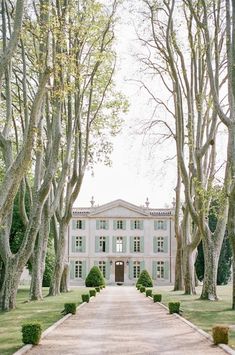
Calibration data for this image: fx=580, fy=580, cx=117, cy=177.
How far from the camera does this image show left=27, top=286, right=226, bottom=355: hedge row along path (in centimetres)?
1045

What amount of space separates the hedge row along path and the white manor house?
159 feet

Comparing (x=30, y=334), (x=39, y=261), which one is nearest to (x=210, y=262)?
(x=39, y=261)

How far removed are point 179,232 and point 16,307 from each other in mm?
17523

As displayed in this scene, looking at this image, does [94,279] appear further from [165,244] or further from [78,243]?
[165,244]

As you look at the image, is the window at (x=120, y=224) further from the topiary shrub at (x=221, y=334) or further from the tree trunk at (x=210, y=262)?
the topiary shrub at (x=221, y=334)

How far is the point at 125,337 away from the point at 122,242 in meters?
54.1

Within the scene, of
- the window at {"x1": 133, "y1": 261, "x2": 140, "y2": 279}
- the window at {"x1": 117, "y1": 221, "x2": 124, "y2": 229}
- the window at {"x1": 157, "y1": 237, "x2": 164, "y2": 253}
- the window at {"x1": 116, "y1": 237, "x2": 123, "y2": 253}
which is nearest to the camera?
the window at {"x1": 133, "y1": 261, "x2": 140, "y2": 279}

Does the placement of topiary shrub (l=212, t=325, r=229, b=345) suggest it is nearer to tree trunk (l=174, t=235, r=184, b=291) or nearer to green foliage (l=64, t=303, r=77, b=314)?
green foliage (l=64, t=303, r=77, b=314)

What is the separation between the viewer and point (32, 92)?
24.8 m

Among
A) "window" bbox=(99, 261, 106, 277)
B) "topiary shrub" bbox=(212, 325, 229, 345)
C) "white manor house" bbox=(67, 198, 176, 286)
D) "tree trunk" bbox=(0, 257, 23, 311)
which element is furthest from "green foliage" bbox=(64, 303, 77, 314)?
"window" bbox=(99, 261, 106, 277)

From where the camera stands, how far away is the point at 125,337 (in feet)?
40.5

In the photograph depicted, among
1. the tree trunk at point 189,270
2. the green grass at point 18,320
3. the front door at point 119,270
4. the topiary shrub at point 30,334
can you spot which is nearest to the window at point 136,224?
the front door at point 119,270

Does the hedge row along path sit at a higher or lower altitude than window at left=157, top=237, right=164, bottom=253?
lower

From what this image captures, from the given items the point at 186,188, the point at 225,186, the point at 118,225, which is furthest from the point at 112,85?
the point at 118,225
